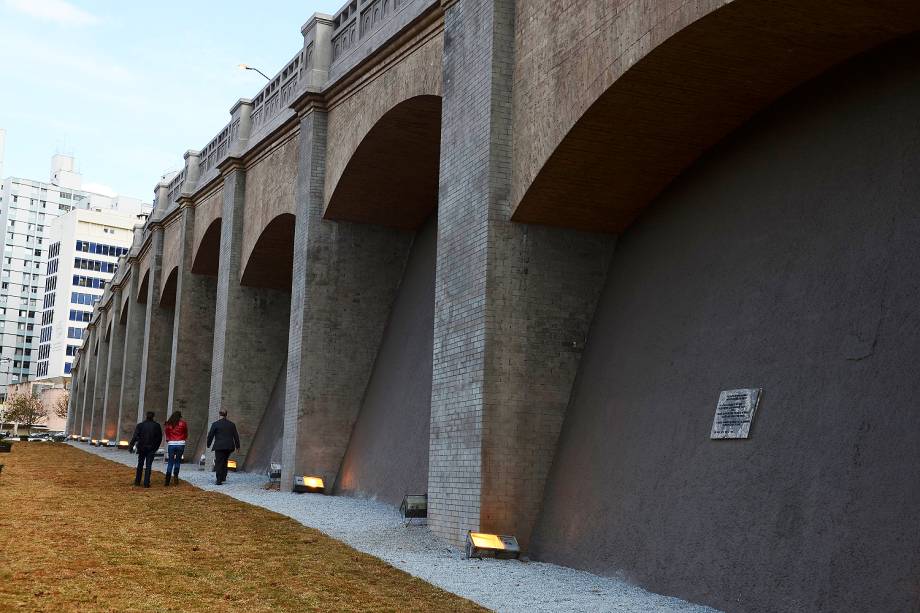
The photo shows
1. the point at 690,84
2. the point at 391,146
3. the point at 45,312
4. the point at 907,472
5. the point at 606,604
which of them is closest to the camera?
the point at 907,472

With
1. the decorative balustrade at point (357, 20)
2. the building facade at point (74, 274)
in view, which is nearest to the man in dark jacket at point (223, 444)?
the decorative balustrade at point (357, 20)

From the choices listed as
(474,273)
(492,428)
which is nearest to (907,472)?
(492,428)

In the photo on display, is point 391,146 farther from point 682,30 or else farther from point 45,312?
point 45,312

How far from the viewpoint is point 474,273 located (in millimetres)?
11602

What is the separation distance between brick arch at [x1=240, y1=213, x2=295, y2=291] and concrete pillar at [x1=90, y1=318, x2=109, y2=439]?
24251mm

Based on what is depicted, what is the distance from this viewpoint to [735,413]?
8469 millimetres

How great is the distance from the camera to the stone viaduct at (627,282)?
743 centimetres

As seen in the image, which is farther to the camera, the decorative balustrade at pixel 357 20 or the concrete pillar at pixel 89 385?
the concrete pillar at pixel 89 385

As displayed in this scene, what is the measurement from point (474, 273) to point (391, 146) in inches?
215

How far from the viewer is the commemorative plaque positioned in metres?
8.29

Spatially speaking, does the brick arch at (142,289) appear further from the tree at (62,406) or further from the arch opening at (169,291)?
the tree at (62,406)

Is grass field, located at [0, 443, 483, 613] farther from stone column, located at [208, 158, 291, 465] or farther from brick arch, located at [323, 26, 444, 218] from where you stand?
stone column, located at [208, 158, 291, 465]

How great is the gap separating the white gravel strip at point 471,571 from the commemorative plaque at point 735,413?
1.49 meters

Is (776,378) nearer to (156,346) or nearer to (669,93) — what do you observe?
(669,93)
